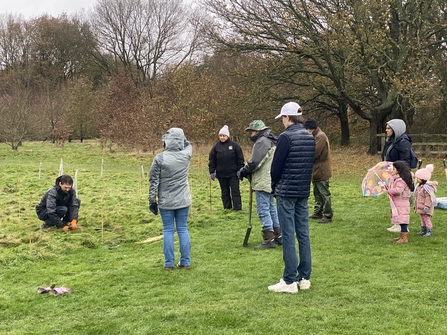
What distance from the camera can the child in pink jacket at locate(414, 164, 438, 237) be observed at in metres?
6.88

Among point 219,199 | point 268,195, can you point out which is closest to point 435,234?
point 268,195

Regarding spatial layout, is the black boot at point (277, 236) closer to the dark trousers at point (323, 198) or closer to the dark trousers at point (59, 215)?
the dark trousers at point (323, 198)

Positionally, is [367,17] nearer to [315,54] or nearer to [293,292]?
[315,54]

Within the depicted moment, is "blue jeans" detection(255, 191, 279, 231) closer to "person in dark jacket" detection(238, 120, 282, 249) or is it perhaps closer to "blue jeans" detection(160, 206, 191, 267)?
"person in dark jacket" detection(238, 120, 282, 249)

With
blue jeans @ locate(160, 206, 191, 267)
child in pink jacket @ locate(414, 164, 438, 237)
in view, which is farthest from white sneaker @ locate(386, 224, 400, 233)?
blue jeans @ locate(160, 206, 191, 267)

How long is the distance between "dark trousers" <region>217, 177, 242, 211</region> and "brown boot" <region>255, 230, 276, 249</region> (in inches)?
118

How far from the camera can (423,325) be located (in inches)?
148

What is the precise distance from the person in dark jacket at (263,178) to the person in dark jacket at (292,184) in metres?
1.86

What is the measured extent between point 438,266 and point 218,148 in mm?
5064

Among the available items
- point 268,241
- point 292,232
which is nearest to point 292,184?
point 292,232

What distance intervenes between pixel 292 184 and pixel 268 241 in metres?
2.21

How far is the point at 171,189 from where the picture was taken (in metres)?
5.50

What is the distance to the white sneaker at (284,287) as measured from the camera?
4578 mm

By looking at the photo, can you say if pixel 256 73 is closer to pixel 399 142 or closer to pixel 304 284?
pixel 399 142
